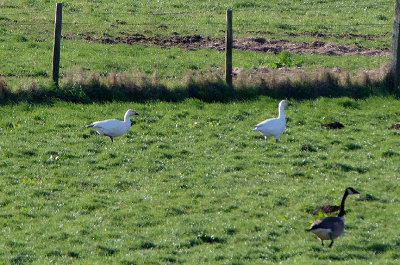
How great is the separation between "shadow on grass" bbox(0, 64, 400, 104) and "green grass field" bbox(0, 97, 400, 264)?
1.26 feet

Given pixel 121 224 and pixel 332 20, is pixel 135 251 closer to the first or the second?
pixel 121 224

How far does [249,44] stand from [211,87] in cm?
655

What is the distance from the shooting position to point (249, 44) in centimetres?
2498

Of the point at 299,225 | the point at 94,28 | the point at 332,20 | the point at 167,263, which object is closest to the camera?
the point at 167,263

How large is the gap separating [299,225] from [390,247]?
1.57 metres

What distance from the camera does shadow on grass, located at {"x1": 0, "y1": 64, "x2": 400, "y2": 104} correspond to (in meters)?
18.1

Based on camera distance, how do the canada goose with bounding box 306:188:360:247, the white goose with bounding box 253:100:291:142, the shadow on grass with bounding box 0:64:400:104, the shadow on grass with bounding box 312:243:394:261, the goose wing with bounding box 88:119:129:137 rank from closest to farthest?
the shadow on grass with bounding box 312:243:394:261 → the canada goose with bounding box 306:188:360:247 → the goose wing with bounding box 88:119:129:137 → the white goose with bounding box 253:100:291:142 → the shadow on grass with bounding box 0:64:400:104

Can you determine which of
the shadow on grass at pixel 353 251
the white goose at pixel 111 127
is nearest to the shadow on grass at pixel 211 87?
the white goose at pixel 111 127

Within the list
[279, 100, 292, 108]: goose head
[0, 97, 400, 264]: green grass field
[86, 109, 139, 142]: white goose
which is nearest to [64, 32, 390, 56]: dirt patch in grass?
[0, 97, 400, 264]: green grass field

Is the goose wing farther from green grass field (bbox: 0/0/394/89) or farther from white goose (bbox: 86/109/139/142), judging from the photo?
green grass field (bbox: 0/0/394/89)

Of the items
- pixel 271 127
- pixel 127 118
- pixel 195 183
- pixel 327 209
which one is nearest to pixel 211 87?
pixel 127 118

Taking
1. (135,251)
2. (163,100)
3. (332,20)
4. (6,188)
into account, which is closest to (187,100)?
(163,100)

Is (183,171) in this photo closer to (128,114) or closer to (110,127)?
(110,127)

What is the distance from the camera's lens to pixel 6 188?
12.9m
